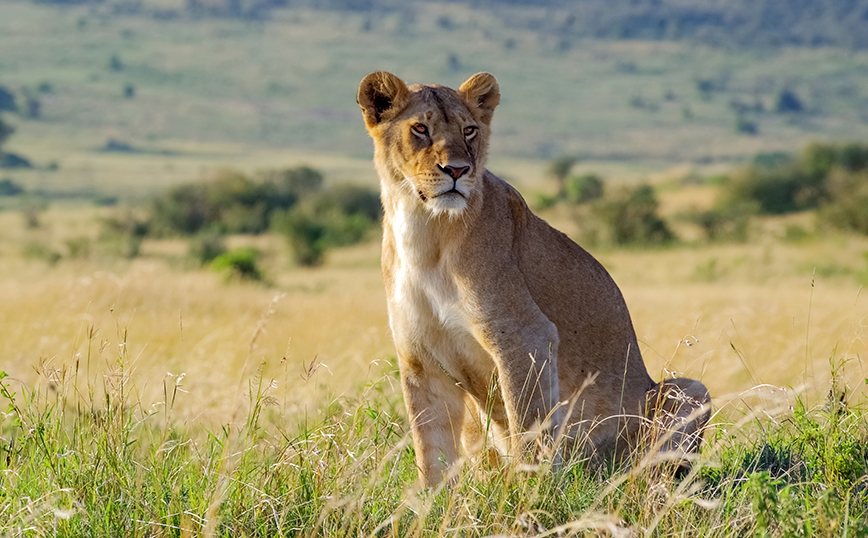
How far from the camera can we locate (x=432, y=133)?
193 inches

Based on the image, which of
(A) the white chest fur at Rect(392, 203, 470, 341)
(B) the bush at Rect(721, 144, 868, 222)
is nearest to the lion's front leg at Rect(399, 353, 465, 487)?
(A) the white chest fur at Rect(392, 203, 470, 341)

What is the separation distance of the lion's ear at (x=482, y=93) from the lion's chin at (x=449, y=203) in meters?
0.65

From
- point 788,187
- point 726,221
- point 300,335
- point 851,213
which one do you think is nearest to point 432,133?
point 300,335

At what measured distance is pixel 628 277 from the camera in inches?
1340

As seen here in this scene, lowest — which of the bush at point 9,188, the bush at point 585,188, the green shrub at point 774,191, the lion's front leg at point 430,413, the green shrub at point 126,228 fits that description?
the bush at point 9,188

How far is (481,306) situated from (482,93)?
1.21m

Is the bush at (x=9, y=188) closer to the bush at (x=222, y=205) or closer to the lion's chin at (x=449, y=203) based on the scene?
the bush at (x=222, y=205)

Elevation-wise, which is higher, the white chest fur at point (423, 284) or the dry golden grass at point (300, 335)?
the white chest fur at point (423, 284)

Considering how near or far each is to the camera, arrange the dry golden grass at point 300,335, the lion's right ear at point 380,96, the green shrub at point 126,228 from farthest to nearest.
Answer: the green shrub at point 126,228 → the dry golden grass at point 300,335 → the lion's right ear at point 380,96

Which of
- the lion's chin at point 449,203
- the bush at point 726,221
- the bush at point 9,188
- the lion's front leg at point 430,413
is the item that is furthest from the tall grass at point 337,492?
the bush at point 9,188

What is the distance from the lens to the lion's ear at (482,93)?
17.0 feet

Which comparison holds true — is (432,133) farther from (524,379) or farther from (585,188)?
(585,188)

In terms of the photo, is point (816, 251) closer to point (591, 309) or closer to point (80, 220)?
point (591, 309)

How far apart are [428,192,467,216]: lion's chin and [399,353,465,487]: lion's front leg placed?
0.81 m
